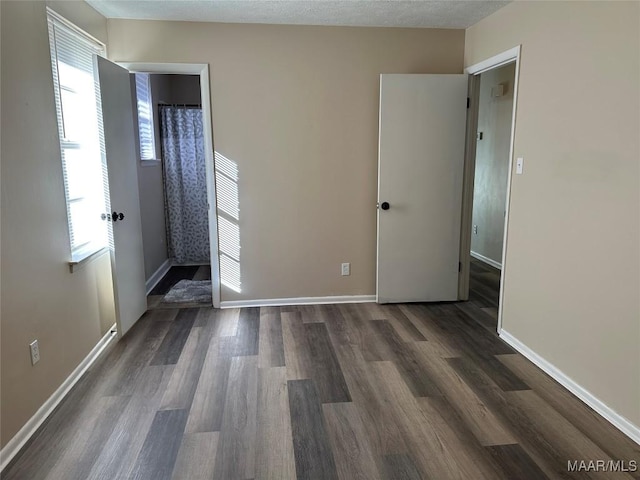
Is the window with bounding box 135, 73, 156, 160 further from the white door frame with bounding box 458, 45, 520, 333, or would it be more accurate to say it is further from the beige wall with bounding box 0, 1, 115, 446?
the white door frame with bounding box 458, 45, 520, 333

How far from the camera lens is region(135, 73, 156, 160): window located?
4.46 m

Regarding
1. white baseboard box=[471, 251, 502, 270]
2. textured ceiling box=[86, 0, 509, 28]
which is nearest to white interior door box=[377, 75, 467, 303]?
textured ceiling box=[86, 0, 509, 28]

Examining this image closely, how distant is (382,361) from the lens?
2.82 metres

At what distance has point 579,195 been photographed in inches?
93.4

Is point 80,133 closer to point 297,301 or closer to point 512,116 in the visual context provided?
point 297,301

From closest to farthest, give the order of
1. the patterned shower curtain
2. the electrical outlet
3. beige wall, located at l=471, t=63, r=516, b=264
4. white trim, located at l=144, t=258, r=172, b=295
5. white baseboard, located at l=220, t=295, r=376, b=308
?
1. the electrical outlet
2. white baseboard, located at l=220, t=295, r=376, b=308
3. white trim, located at l=144, t=258, r=172, b=295
4. beige wall, located at l=471, t=63, r=516, b=264
5. the patterned shower curtain

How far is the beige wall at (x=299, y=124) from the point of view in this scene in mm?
3461

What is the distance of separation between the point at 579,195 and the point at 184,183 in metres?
4.23

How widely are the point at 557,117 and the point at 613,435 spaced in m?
1.74

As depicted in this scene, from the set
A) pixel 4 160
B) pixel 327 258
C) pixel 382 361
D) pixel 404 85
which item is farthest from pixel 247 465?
pixel 404 85

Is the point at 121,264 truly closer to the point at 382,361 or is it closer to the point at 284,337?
the point at 284,337

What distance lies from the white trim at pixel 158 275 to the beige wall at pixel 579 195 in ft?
11.1

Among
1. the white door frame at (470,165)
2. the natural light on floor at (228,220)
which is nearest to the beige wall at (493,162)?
the white door frame at (470,165)

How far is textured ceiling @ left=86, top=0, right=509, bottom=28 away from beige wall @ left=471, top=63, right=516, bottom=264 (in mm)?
1655
